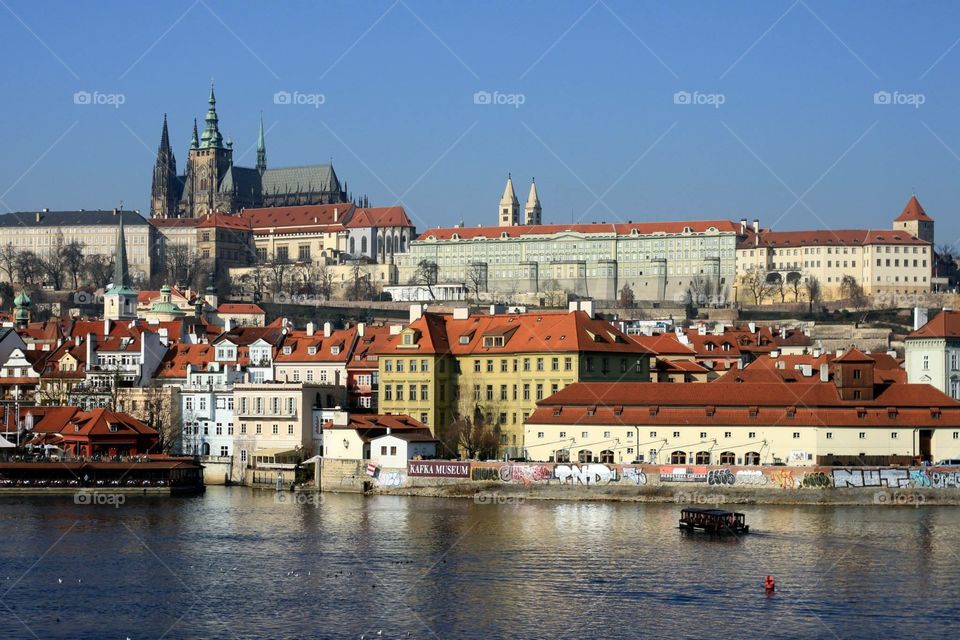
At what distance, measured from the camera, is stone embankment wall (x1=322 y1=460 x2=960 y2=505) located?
55.0 meters

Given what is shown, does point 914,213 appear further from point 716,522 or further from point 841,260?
point 716,522

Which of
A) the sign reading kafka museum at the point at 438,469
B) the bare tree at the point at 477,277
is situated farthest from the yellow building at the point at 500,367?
the bare tree at the point at 477,277

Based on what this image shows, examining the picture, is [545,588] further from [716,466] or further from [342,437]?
[342,437]

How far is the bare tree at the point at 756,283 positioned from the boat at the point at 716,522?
429 feet

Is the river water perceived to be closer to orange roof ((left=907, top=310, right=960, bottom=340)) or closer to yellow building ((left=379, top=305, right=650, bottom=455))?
yellow building ((left=379, top=305, right=650, bottom=455))

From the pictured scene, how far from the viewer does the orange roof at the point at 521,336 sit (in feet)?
222

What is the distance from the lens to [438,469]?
59.6 meters

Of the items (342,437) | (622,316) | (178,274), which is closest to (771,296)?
(622,316)

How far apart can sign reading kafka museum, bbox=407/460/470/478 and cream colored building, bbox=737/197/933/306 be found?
122633 millimetres

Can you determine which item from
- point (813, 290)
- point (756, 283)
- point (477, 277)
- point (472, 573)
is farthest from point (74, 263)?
point (472, 573)

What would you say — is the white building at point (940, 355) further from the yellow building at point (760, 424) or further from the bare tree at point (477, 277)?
the bare tree at point (477, 277)

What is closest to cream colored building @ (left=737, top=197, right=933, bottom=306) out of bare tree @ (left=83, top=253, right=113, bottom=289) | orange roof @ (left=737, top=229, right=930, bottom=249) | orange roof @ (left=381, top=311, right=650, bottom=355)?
orange roof @ (left=737, top=229, right=930, bottom=249)

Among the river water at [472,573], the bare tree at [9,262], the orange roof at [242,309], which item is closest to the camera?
the river water at [472,573]

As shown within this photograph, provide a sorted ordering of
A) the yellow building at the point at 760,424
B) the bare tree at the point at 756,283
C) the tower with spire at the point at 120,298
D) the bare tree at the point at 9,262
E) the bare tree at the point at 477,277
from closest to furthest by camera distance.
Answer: the yellow building at the point at 760,424
the tower with spire at the point at 120,298
the bare tree at the point at 756,283
the bare tree at the point at 9,262
the bare tree at the point at 477,277
